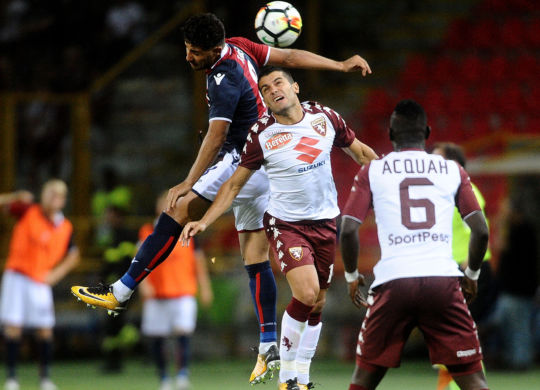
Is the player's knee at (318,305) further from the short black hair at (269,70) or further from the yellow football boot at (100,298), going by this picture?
the short black hair at (269,70)

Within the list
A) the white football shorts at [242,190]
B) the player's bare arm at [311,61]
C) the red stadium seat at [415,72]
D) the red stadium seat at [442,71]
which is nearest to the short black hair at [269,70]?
the player's bare arm at [311,61]

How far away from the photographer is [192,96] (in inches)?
656

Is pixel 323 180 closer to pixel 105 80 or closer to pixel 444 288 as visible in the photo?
pixel 444 288

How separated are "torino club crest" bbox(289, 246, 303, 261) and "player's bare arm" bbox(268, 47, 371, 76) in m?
1.20

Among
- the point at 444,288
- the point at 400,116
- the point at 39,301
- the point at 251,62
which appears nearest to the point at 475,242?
the point at 444,288

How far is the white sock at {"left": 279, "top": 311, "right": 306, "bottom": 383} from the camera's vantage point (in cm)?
647

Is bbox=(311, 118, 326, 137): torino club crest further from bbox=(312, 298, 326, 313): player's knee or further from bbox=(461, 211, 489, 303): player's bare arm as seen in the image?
bbox=(461, 211, 489, 303): player's bare arm

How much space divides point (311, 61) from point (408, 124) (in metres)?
1.43

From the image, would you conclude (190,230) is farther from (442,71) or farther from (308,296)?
(442,71)

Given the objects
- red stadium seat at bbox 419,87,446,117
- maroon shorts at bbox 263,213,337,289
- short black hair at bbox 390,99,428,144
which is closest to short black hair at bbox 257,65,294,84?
maroon shorts at bbox 263,213,337,289

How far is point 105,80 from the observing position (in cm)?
1558

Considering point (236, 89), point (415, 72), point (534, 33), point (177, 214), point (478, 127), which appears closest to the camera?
point (236, 89)

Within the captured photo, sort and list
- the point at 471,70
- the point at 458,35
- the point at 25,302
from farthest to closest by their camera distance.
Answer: the point at 458,35, the point at 471,70, the point at 25,302

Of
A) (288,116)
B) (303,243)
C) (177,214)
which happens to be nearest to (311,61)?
(288,116)
